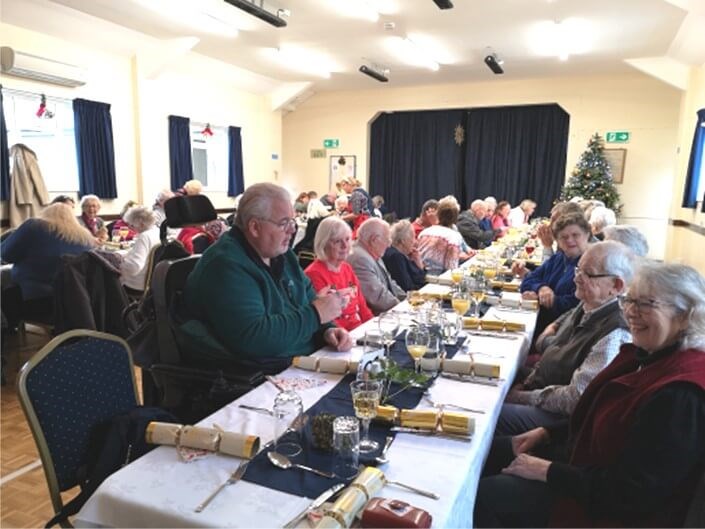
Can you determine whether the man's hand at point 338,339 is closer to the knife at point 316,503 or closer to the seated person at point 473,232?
the knife at point 316,503

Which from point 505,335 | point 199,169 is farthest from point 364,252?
point 199,169

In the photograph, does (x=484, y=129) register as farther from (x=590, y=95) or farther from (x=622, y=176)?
(x=622, y=176)

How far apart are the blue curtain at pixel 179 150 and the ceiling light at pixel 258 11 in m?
3.30

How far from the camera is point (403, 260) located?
13.3 feet

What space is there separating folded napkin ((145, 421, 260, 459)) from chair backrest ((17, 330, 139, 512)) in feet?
1.09

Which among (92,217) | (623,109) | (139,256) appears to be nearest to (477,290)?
(139,256)

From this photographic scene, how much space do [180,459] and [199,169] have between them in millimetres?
9563

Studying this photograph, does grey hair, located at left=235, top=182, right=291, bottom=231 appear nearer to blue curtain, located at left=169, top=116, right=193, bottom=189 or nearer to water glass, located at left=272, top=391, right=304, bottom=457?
water glass, located at left=272, top=391, right=304, bottom=457

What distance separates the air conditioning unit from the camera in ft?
20.1

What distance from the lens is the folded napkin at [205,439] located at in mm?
1224

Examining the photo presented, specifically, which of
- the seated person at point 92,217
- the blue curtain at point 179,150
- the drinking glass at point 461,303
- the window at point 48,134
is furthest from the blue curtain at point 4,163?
the drinking glass at point 461,303

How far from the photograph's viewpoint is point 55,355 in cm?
150

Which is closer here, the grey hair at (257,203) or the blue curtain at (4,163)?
the grey hair at (257,203)

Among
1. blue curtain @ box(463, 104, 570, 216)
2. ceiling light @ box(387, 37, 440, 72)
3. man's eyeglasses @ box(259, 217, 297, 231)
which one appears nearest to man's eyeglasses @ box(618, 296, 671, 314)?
man's eyeglasses @ box(259, 217, 297, 231)
